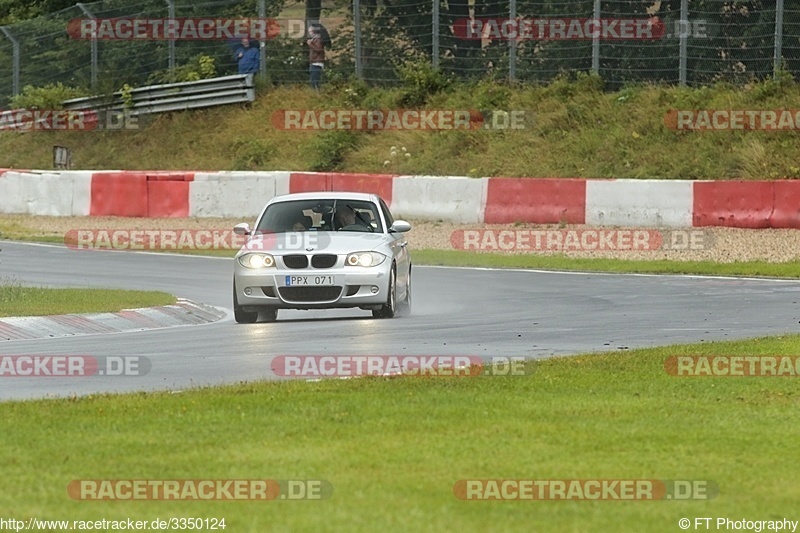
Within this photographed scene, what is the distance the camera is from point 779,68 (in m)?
30.8

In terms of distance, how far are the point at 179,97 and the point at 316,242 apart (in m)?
22.8

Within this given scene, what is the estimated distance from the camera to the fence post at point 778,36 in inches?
1158

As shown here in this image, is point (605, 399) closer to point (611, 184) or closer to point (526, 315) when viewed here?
point (526, 315)

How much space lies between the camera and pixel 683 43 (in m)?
31.1

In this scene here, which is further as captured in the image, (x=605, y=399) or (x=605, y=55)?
(x=605, y=55)

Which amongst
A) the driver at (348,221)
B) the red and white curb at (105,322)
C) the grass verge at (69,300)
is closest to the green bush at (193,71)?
the grass verge at (69,300)

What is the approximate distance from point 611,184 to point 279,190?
6.76 m

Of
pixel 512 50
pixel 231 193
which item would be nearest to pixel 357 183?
pixel 231 193

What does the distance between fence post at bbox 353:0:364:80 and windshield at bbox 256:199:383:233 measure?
1803 cm

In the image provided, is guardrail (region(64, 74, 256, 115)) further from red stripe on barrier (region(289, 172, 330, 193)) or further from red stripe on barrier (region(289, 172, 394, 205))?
red stripe on barrier (region(289, 172, 394, 205))

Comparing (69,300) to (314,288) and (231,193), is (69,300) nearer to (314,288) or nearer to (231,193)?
(314,288)

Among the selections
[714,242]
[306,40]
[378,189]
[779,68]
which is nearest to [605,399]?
[714,242]

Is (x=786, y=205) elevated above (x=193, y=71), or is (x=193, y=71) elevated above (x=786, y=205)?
(x=193, y=71)

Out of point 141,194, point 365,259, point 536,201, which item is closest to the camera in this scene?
point 365,259
